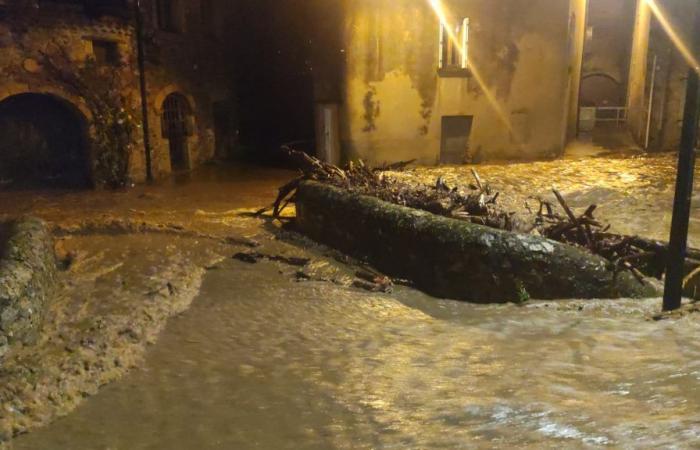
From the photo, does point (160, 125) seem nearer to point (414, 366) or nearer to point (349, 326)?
point (349, 326)

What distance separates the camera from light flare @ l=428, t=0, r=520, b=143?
14.8 metres

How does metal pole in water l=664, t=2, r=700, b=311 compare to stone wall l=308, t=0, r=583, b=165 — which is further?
stone wall l=308, t=0, r=583, b=165

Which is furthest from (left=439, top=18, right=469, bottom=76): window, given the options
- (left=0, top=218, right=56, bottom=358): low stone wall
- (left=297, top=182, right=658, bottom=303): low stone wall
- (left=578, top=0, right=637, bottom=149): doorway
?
(left=578, top=0, right=637, bottom=149): doorway

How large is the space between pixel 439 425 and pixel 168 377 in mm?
2160

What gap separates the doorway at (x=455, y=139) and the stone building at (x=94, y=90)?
7157 millimetres

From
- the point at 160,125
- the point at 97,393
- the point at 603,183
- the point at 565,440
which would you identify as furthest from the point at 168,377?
the point at 160,125

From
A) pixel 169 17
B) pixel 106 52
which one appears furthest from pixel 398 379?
pixel 169 17

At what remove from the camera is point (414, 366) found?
15.6 feet

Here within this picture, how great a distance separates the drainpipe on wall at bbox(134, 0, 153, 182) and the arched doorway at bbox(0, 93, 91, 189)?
1.53m

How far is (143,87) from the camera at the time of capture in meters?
15.5

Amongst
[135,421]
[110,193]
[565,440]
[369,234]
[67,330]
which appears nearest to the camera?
[565,440]

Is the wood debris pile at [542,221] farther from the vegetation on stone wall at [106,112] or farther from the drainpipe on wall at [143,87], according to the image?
the drainpipe on wall at [143,87]

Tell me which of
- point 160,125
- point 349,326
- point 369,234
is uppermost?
point 160,125

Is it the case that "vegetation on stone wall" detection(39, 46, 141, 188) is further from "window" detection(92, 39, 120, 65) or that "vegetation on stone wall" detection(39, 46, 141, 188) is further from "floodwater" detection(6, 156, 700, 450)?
"floodwater" detection(6, 156, 700, 450)
